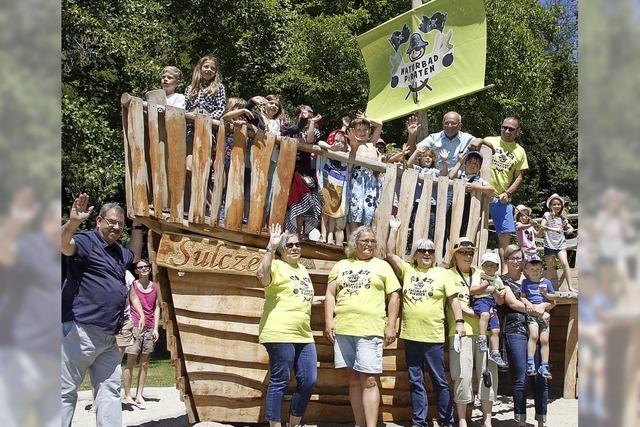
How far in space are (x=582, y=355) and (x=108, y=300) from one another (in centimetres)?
419

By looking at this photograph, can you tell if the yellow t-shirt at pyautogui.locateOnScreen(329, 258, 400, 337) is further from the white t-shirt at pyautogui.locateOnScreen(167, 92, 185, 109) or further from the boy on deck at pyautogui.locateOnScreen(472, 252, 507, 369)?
the white t-shirt at pyautogui.locateOnScreen(167, 92, 185, 109)

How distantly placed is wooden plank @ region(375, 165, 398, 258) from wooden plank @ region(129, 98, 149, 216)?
6.39 feet

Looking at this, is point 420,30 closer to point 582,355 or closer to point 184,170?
point 184,170

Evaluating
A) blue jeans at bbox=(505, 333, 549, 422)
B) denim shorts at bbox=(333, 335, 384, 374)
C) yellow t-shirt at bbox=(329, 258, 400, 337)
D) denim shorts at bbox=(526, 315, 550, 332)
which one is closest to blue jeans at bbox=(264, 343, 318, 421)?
denim shorts at bbox=(333, 335, 384, 374)

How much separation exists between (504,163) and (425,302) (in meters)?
2.10

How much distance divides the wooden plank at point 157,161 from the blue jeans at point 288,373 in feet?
4.81

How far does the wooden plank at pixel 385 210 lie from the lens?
7148 millimetres

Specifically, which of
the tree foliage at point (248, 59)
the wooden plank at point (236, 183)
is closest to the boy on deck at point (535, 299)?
the wooden plank at point (236, 183)

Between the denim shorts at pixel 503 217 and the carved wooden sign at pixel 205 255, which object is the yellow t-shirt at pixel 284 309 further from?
the denim shorts at pixel 503 217

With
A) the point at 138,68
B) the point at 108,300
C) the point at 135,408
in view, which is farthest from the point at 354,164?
the point at 138,68

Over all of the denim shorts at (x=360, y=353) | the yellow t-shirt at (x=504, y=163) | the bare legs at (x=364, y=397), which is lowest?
the bare legs at (x=364, y=397)

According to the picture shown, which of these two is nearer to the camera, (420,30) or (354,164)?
(354,164)

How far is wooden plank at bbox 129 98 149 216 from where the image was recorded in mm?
6598
